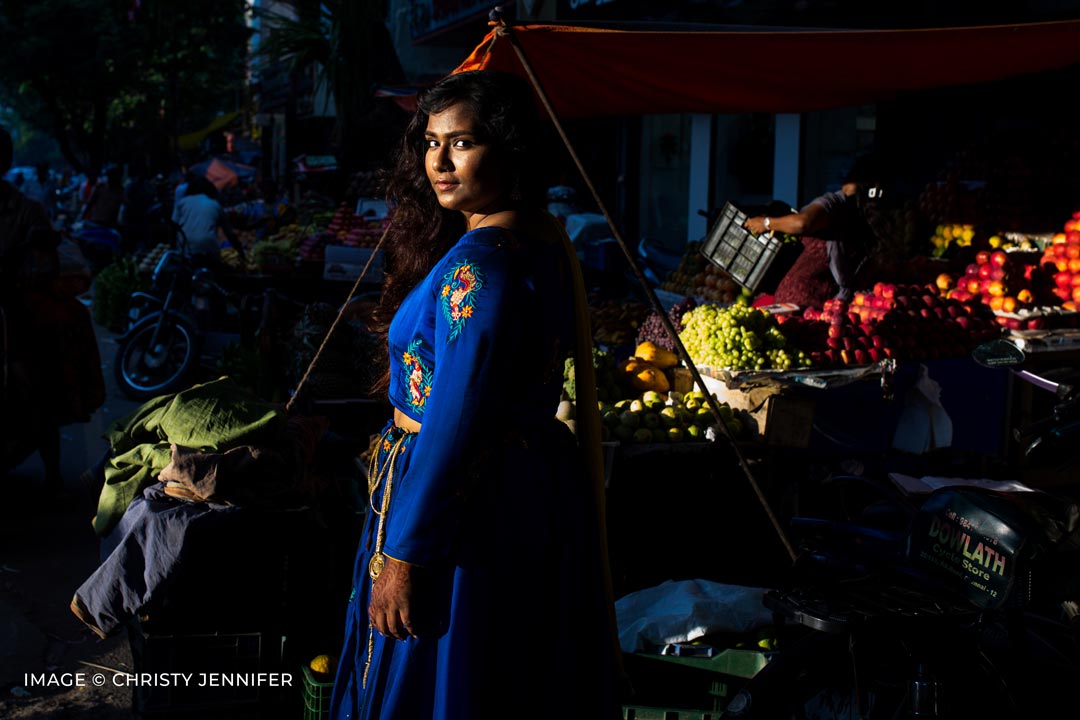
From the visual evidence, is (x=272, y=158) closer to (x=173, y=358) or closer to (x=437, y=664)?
(x=173, y=358)

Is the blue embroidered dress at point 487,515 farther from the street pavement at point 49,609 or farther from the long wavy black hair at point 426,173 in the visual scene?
the street pavement at point 49,609

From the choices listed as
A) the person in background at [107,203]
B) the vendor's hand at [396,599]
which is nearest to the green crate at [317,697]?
the vendor's hand at [396,599]

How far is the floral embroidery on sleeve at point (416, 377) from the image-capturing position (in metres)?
2.25

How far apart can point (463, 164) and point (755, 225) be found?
18.4 feet

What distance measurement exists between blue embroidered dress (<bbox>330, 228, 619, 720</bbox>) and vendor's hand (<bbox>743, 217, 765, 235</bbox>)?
539 centimetres

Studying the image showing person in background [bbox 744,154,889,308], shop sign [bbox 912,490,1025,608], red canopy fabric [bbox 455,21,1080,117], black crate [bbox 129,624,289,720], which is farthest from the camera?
person in background [bbox 744,154,889,308]

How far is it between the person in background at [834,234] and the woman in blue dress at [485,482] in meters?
4.98

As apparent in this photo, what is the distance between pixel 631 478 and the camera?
4895mm

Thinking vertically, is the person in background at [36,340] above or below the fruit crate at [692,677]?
above

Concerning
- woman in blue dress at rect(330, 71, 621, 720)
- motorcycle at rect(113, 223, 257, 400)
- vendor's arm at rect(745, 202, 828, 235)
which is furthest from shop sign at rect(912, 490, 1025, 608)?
motorcycle at rect(113, 223, 257, 400)

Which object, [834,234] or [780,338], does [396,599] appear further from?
[834,234]

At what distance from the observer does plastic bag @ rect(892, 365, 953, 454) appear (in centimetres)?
588

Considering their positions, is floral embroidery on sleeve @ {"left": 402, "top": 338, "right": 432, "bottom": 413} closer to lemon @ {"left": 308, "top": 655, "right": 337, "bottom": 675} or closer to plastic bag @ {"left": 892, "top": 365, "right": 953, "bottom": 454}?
lemon @ {"left": 308, "top": 655, "right": 337, "bottom": 675}

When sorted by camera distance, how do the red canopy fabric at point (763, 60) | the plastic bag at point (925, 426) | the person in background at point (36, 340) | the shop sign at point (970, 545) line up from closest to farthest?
1. the shop sign at point (970, 545)
2. the red canopy fabric at point (763, 60)
3. the plastic bag at point (925, 426)
4. the person in background at point (36, 340)
